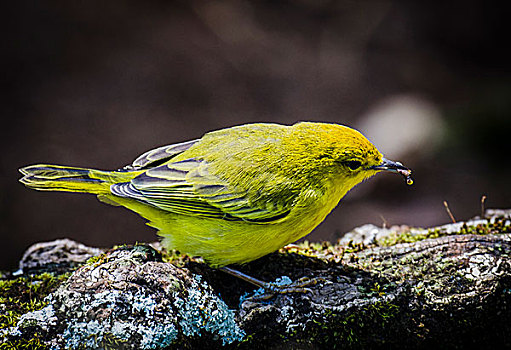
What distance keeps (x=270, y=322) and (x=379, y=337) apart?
62 cm

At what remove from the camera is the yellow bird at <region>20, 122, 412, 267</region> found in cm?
327

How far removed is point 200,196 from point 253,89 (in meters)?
4.97

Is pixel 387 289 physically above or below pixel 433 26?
below

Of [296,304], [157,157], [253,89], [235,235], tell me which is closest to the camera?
[296,304]

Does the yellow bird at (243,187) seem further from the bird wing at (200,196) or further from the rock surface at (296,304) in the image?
the rock surface at (296,304)

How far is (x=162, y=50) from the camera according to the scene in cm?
814

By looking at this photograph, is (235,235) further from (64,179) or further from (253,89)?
(253,89)

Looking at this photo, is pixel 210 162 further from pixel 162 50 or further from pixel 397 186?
pixel 162 50

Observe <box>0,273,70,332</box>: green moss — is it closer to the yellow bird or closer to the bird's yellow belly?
the yellow bird

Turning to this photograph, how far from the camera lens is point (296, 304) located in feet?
9.86

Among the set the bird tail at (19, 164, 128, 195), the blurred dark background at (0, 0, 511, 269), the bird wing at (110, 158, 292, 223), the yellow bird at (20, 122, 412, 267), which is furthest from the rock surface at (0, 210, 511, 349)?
the blurred dark background at (0, 0, 511, 269)

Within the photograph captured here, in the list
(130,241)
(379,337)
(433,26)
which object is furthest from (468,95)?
(379,337)

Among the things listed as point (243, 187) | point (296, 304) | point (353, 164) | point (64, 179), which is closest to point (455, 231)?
point (353, 164)

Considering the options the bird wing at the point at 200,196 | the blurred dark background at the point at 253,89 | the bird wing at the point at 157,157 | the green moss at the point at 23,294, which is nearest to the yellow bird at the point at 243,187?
the bird wing at the point at 200,196
